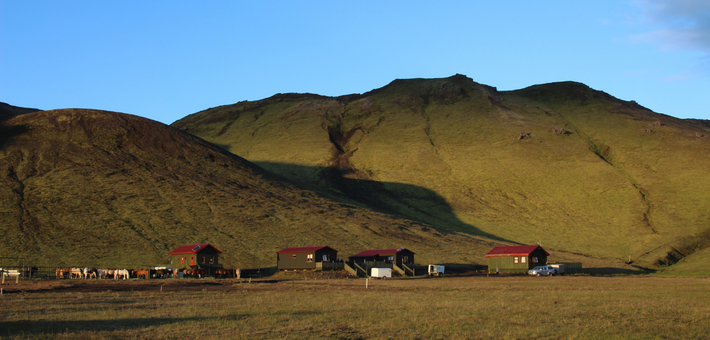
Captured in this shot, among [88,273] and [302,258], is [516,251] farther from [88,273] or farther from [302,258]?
[88,273]

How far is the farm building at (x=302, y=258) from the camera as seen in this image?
66.8 meters

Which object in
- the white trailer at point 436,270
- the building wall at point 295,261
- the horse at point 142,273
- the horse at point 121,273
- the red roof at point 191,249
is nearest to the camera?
the horse at point 121,273

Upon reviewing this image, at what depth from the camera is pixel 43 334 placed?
58.1 ft

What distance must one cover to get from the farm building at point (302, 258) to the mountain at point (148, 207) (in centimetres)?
327

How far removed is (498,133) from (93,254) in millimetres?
118442

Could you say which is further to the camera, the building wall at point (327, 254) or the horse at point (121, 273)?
the building wall at point (327, 254)

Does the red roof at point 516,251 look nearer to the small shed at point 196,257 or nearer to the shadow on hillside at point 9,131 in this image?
the small shed at point 196,257

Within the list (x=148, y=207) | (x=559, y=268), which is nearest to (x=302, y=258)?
(x=148, y=207)

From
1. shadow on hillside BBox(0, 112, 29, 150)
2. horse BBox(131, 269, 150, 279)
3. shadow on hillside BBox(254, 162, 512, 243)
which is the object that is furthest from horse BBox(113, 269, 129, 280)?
shadow on hillside BBox(0, 112, 29, 150)

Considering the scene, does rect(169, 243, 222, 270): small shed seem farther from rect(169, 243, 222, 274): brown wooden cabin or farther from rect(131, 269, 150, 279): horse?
rect(131, 269, 150, 279): horse

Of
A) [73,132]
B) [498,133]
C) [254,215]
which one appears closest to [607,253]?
[254,215]

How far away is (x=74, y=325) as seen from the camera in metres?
20.0

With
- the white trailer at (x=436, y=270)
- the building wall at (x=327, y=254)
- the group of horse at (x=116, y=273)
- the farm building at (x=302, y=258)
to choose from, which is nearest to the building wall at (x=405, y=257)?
the white trailer at (x=436, y=270)

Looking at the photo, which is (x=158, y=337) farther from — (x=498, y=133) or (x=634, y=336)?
(x=498, y=133)
